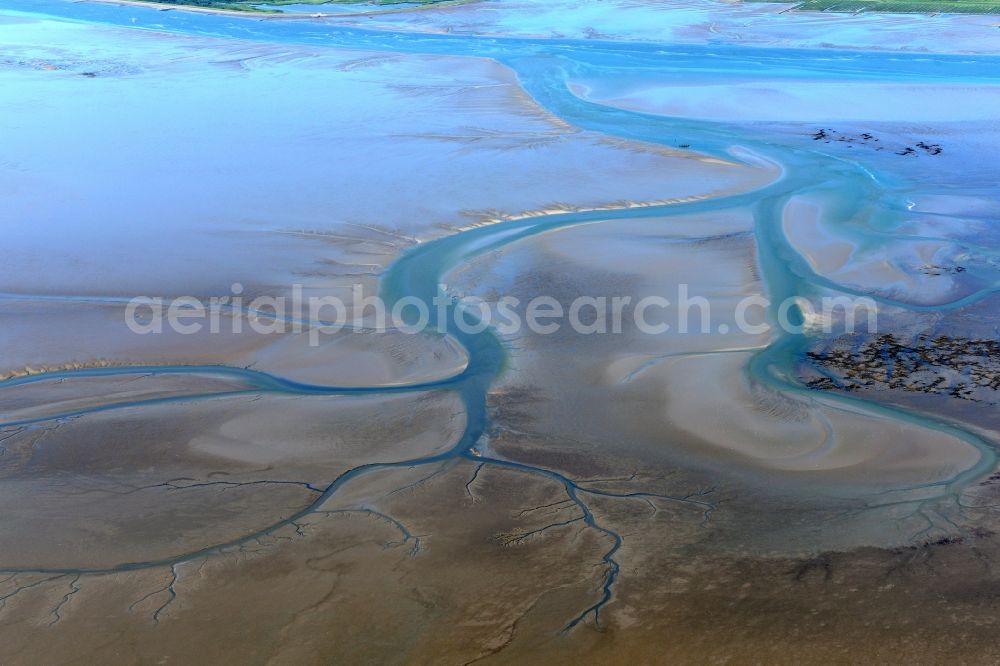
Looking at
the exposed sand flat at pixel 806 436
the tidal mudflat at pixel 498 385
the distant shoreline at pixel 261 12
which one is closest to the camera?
the tidal mudflat at pixel 498 385

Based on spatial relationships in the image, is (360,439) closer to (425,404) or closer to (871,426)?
(425,404)

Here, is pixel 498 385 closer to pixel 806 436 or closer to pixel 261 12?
pixel 806 436

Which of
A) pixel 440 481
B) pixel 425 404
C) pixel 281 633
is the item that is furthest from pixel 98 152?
pixel 281 633

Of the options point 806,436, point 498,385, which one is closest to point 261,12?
point 498,385

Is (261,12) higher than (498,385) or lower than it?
higher

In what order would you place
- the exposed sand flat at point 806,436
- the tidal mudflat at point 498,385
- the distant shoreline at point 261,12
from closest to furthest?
the tidal mudflat at point 498,385, the exposed sand flat at point 806,436, the distant shoreline at point 261,12

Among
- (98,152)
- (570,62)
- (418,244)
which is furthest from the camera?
(570,62)

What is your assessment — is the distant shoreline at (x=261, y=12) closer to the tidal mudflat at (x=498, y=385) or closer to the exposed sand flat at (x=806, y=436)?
the tidal mudflat at (x=498, y=385)

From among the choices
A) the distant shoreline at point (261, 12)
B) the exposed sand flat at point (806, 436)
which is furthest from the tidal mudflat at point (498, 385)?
the distant shoreline at point (261, 12)

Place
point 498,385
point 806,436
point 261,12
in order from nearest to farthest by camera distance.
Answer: point 806,436
point 498,385
point 261,12
